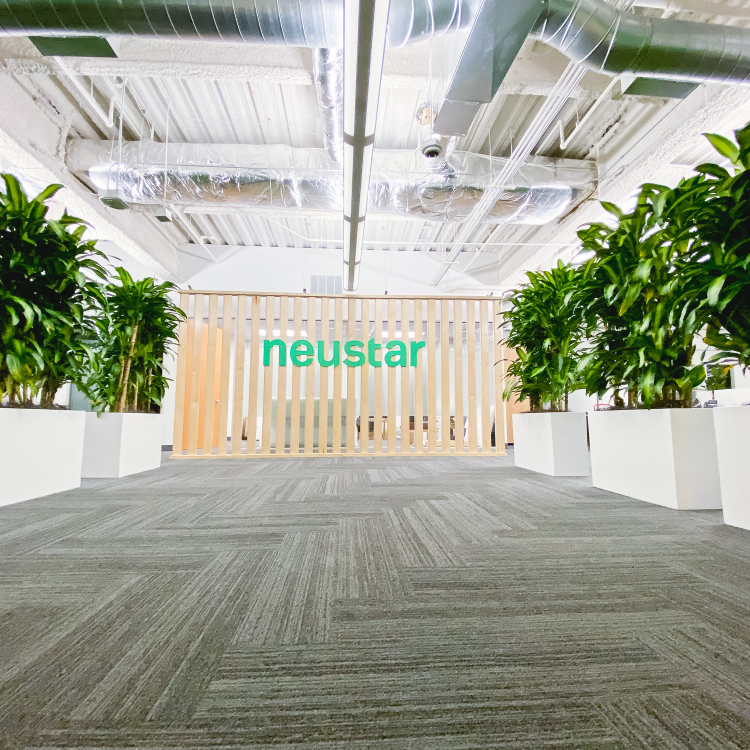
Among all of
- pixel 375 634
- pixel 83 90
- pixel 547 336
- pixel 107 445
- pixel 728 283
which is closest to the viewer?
pixel 375 634

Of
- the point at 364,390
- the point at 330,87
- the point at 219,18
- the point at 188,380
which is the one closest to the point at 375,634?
the point at 219,18

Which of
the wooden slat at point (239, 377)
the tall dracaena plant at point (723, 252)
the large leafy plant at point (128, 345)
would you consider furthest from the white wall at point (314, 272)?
the tall dracaena plant at point (723, 252)

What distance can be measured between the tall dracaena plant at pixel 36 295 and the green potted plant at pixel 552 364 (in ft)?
8.35

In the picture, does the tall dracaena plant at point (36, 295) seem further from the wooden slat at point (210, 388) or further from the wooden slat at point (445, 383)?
the wooden slat at point (445, 383)

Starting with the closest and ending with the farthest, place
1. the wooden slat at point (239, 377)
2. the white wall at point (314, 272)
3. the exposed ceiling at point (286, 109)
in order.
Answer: the exposed ceiling at point (286, 109) < the wooden slat at point (239, 377) < the white wall at point (314, 272)

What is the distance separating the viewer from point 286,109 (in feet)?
13.4

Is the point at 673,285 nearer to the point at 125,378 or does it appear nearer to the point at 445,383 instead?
the point at 125,378

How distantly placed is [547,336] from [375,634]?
2451mm

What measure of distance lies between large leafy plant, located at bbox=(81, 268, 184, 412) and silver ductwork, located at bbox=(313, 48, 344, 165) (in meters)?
1.78

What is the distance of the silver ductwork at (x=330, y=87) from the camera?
280 centimetres

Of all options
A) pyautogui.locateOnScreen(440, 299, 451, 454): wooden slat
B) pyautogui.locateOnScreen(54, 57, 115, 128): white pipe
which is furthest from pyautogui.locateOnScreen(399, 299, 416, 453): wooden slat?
pyautogui.locateOnScreen(54, 57, 115, 128): white pipe

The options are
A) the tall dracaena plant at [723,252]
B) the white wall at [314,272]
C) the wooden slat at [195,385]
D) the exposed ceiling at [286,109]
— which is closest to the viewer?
the tall dracaena plant at [723,252]

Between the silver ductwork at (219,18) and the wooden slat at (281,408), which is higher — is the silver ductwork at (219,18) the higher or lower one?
the higher one

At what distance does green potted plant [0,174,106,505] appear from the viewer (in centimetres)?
182
